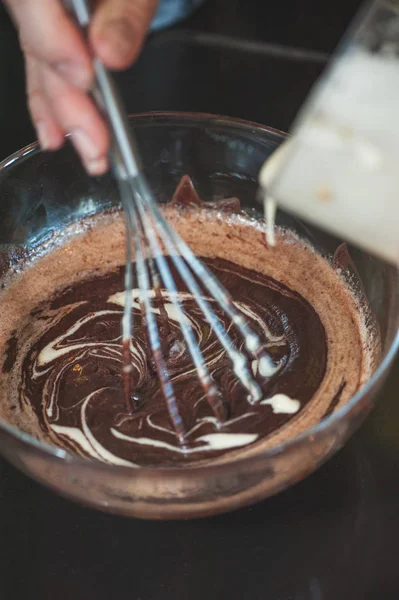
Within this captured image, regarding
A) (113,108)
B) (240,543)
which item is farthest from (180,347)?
(113,108)

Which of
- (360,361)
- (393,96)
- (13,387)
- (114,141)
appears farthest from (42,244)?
(393,96)

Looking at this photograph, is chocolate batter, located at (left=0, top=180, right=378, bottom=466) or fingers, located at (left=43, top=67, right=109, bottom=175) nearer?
fingers, located at (left=43, top=67, right=109, bottom=175)

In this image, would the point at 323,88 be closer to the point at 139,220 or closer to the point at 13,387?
the point at 139,220

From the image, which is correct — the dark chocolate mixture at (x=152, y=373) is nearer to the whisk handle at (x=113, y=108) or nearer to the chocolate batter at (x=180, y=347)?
the chocolate batter at (x=180, y=347)

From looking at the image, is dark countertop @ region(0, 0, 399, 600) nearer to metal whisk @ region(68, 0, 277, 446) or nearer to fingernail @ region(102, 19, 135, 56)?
metal whisk @ region(68, 0, 277, 446)

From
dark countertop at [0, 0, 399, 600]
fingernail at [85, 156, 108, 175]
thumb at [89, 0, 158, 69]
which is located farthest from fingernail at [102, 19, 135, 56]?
dark countertop at [0, 0, 399, 600]

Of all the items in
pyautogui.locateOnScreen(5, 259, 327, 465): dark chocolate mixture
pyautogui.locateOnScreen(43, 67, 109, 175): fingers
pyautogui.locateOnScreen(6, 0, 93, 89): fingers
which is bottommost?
pyautogui.locateOnScreen(5, 259, 327, 465): dark chocolate mixture
